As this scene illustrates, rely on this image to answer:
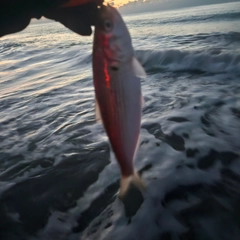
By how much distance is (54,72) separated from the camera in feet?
39.2

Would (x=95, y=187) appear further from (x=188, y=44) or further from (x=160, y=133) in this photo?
(x=188, y=44)

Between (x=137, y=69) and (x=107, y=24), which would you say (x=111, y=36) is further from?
(x=137, y=69)

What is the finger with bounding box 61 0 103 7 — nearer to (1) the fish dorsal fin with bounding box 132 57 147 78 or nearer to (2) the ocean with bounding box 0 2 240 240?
(1) the fish dorsal fin with bounding box 132 57 147 78

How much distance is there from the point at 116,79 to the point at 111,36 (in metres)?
0.26

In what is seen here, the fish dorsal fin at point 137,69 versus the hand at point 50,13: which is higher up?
the hand at point 50,13

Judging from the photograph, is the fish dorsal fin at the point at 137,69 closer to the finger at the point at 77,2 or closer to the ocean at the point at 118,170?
the finger at the point at 77,2

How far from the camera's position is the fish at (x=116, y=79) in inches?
66.0

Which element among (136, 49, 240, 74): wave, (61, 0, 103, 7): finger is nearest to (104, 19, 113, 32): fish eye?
(61, 0, 103, 7): finger

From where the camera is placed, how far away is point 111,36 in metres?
1.67

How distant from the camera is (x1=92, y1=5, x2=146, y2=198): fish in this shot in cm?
168

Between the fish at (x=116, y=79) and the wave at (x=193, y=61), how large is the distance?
8.40 metres

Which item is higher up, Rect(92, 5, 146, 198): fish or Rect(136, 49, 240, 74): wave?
Rect(92, 5, 146, 198): fish

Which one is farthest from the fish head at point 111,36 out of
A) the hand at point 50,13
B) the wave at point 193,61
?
the wave at point 193,61

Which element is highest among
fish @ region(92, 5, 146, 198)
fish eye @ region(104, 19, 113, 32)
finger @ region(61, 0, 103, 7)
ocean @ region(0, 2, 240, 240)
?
finger @ region(61, 0, 103, 7)
